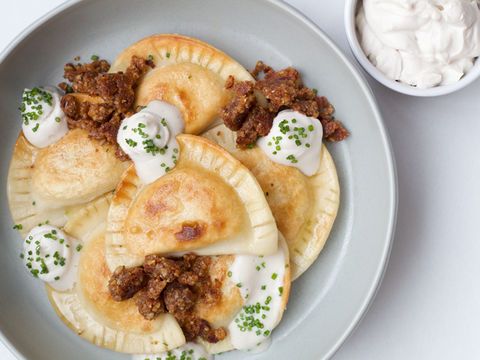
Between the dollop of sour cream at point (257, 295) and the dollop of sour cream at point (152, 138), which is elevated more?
the dollop of sour cream at point (152, 138)

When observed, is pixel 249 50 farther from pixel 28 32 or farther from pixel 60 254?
pixel 60 254

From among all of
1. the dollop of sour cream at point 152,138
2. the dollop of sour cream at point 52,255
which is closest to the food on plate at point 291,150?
the dollop of sour cream at point 152,138

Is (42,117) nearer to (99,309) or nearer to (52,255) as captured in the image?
(52,255)

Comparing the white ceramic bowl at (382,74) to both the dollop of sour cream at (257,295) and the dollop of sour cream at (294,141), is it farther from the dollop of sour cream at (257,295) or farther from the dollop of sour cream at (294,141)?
the dollop of sour cream at (257,295)

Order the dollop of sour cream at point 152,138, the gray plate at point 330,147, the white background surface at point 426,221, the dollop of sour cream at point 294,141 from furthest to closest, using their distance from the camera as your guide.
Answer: the white background surface at point 426,221 < the gray plate at point 330,147 < the dollop of sour cream at point 294,141 < the dollop of sour cream at point 152,138

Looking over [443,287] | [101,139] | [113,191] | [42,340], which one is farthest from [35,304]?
[443,287]

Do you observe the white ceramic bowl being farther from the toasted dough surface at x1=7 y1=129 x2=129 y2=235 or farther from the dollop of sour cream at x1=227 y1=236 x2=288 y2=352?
the toasted dough surface at x1=7 y1=129 x2=129 y2=235
